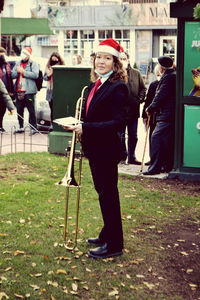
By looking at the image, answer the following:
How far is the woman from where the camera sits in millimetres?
5051

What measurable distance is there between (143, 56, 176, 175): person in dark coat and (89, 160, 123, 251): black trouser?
3.81 metres

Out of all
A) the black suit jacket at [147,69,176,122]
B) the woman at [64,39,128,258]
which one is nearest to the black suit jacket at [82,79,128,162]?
the woman at [64,39,128,258]

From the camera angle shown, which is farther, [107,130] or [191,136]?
[191,136]

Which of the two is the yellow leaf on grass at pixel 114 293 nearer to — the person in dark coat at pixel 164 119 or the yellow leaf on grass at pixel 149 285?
the yellow leaf on grass at pixel 149 285

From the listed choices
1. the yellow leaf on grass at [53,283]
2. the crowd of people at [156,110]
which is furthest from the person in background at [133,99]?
the yellow leaf on grass at [53,283]

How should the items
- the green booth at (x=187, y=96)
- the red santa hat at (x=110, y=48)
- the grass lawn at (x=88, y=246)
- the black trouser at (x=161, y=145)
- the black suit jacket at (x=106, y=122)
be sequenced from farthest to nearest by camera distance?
the black trouser at (x=161, y=145), the green booth at (x=187, y=96), the red santa hat at (x=110, y=48), the black suit jacket at (x=106, y=122), the grass lawn at (x=88, y=246)

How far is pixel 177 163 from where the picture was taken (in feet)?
29.3

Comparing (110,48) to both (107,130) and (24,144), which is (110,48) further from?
(24,144)

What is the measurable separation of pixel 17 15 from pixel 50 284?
4295 centimetres

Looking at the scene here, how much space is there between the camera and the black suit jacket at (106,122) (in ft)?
16.5

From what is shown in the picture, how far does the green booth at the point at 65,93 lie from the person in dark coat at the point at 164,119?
1.79 meters

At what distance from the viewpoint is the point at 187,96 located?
340 inches

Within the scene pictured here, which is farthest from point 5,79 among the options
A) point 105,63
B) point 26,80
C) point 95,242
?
point 105,63

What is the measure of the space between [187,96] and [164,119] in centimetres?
60
